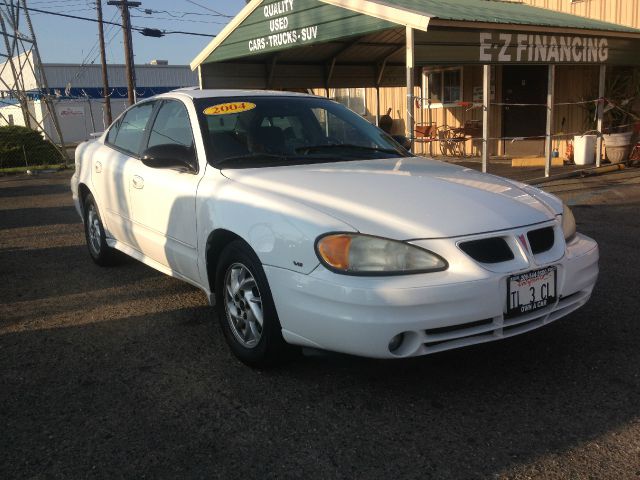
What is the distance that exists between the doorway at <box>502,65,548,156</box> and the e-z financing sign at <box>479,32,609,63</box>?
272 centimetres

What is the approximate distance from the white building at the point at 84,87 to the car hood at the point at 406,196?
38719mm

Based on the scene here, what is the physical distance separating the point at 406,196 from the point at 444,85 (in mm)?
13520

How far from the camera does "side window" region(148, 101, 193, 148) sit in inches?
167

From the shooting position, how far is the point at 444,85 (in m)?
16.0

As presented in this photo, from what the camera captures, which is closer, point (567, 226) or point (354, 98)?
point (567, 226)

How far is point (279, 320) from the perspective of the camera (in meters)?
3.14

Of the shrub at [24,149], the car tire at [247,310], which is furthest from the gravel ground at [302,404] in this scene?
the shrub at [24,149]

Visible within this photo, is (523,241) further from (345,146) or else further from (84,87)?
(84,87)

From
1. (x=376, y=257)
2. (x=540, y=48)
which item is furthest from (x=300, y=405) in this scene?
(x=540, y=48)

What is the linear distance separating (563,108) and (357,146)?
11168mm

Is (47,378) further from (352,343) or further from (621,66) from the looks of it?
(621,66)

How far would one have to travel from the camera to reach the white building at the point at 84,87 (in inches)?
1620

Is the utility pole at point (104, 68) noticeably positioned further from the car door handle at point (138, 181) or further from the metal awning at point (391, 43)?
the car door handle at point (138, 181)

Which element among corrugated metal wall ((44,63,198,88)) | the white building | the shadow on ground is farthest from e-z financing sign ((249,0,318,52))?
corrugated metal wall ((44,63,198,88))
